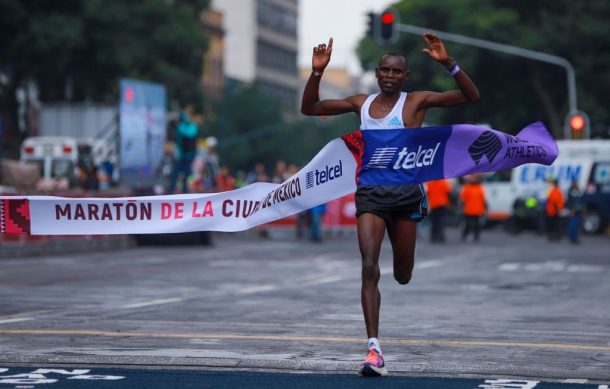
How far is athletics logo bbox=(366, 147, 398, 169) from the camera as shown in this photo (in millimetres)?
9312

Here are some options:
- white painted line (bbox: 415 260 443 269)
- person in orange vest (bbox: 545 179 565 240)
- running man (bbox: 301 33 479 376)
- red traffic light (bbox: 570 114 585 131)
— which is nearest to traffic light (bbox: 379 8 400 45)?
red traffic light (bbox: 570 114 585 131)

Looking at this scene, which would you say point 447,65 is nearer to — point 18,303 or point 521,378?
point 521,378

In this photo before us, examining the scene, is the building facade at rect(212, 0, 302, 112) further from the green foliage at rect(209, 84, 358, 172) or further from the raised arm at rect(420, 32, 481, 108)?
Answer: the raised arm at rect(420, 32, 481, 108)

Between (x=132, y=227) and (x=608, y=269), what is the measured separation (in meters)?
14.6

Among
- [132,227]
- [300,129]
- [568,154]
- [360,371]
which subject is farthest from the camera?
[300,129]

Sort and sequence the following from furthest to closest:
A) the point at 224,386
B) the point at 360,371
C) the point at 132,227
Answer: the point at 132,227 → the point at 360,371 → the point at 224,386

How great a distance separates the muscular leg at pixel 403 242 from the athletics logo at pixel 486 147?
765 mm

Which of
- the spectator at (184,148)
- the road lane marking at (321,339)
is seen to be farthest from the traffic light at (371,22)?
the road lane marking at (321,339)

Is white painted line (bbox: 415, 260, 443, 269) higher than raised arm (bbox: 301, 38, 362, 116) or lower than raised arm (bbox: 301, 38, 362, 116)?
lower

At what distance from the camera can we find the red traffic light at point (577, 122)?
41344 millimetres

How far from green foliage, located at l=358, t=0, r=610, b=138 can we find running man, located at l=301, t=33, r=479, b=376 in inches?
1954

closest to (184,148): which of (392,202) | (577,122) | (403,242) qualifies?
(577,122)

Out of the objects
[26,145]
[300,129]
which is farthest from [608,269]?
[300,129]

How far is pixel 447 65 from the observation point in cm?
903
